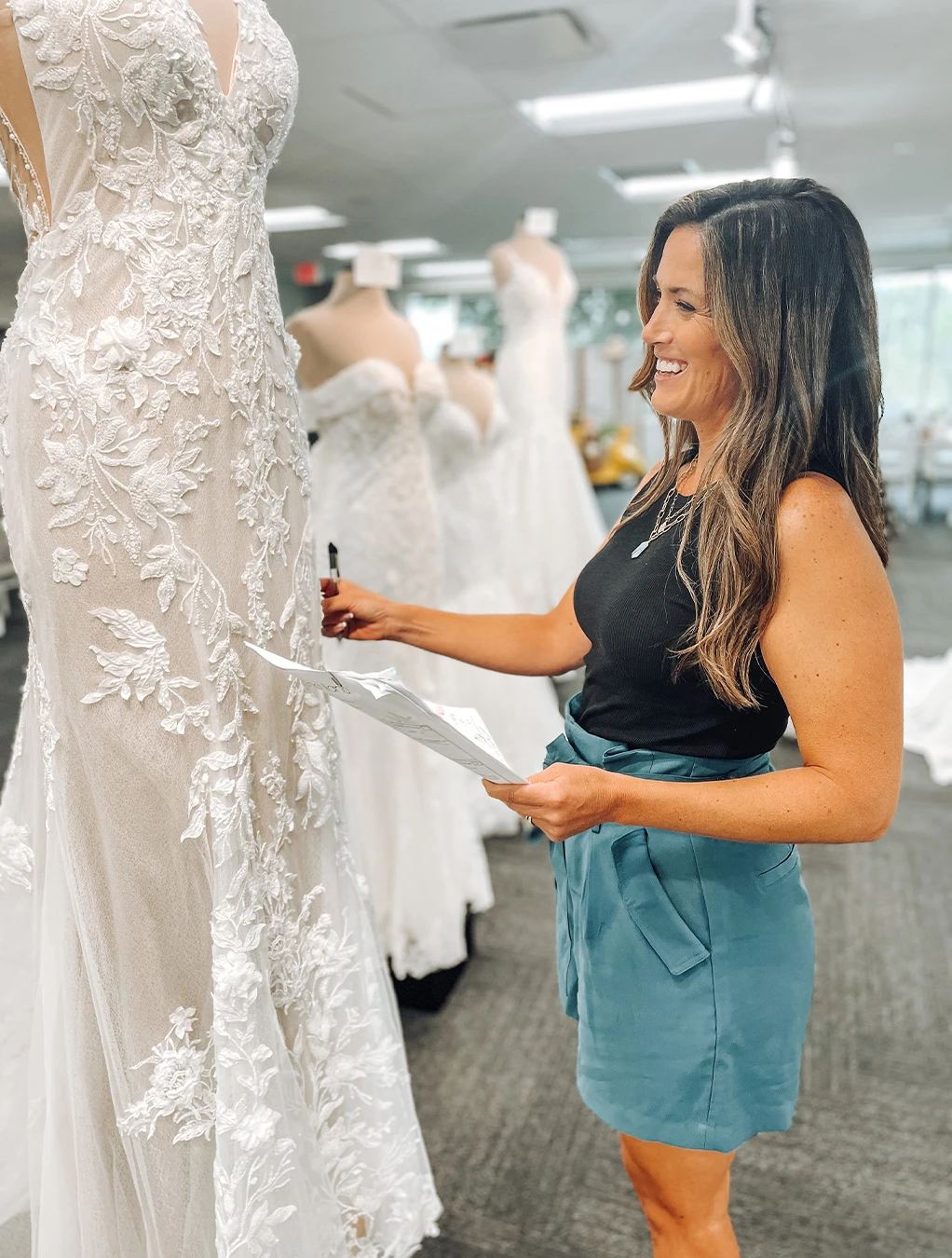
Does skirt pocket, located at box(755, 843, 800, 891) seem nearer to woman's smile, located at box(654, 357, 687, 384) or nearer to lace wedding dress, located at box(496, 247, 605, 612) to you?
woman's smile, located at box(654, 357, 687, 384)

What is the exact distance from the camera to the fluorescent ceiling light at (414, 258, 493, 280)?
5484 mm

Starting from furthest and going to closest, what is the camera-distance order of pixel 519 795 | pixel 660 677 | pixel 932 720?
pixel 932 720
pixel 660 677
pixel 519 795

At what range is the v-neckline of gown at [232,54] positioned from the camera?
93cm

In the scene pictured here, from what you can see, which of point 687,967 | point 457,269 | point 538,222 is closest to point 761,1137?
point 687,967

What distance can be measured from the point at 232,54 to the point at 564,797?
79 centimetres

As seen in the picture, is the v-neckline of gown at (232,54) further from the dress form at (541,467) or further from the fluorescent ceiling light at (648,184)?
the fluorescent ceiling light at (648,184)

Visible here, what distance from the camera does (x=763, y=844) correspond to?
3.46 feet

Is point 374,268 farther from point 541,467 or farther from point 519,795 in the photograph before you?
point 541,467

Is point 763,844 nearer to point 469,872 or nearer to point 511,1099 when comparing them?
point 511,1099

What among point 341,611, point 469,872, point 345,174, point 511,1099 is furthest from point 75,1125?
point 345,174

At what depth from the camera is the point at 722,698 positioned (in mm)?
967

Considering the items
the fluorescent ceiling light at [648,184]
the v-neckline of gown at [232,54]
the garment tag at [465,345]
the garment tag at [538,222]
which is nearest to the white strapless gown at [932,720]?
the garment tag at [465,345]

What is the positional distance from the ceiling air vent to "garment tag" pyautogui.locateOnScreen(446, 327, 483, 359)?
32.1 inches

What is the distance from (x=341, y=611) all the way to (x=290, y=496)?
0.85ft
